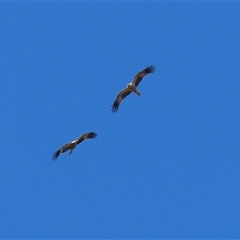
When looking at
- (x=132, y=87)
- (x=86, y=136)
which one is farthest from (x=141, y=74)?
(x=86, y=136)

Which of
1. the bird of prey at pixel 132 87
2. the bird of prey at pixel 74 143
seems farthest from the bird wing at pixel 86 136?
the bird of prey at pixel 132 87

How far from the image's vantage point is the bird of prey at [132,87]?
8050 centimetres

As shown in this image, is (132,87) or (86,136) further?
(86,136)

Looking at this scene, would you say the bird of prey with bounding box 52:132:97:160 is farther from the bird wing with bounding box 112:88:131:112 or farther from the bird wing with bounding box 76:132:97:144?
the bird wing with bounding box 112:88:131:112

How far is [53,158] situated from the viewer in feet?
273

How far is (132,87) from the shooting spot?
81.1 metres

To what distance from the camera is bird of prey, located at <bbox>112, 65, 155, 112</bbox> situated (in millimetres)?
80500

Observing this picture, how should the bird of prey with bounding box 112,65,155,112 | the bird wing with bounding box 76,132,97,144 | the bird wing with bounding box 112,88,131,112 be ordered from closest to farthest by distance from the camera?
the bird of prey with bounding box 112,65,155,112, the bird wing with bounding box 112,88,131,112, the bird wing with bounding box 76,132,97,144

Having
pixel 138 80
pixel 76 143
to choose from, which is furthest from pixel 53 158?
pixel 138 80

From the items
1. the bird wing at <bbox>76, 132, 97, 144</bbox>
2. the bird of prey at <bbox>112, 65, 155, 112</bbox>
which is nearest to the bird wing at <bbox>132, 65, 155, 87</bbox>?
the bird of prey at <bbox>112, 65, 155, 112</bbox>

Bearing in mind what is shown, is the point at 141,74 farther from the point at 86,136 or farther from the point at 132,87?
the point at 86,136

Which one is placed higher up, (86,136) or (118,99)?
(118,99)

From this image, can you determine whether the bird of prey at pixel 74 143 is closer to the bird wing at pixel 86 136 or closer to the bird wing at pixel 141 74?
the bird wing at pixel 86 136

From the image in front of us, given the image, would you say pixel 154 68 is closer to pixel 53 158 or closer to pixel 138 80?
pixel 138 80
